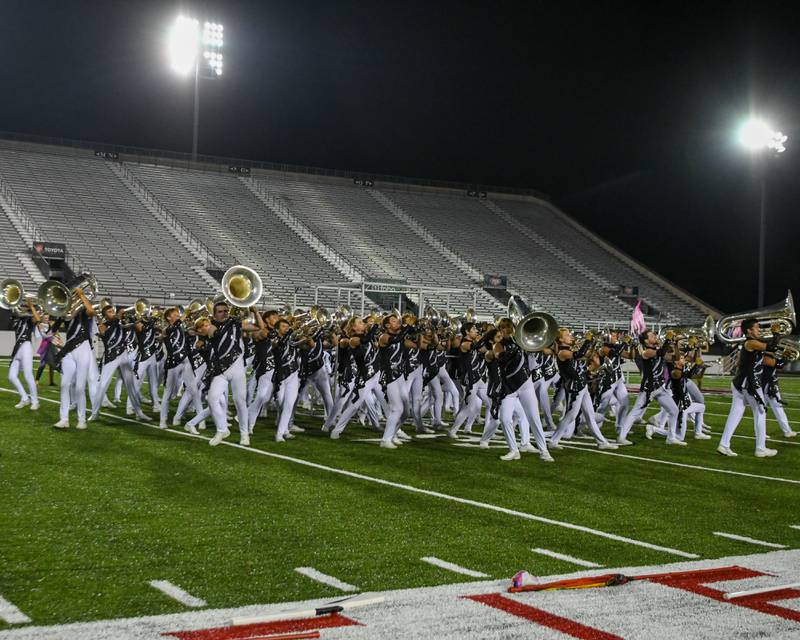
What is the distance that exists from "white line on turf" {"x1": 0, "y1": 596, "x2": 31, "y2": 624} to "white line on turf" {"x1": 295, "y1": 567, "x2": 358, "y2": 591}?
53.5 inches

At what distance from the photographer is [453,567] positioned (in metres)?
4.82

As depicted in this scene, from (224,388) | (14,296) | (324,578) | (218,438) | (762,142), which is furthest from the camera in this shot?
(762,142)

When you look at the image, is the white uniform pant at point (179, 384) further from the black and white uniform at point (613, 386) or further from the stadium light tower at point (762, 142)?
the stadium light tower at point (762, 142)

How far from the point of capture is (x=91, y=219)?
1270 inches

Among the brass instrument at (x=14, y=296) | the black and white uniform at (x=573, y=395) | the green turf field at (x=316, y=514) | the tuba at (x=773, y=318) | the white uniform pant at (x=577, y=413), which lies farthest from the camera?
the brass instrument at (x=14, y=296)

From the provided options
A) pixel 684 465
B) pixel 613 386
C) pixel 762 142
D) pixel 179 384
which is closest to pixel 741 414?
pixel 684 465

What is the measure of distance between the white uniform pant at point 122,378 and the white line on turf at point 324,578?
310 inches

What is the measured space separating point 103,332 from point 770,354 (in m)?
8.81

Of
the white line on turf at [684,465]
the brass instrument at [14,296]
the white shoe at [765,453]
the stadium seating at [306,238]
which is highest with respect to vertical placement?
the stadium seating at [306,238]

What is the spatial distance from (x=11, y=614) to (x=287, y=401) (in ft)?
22.1

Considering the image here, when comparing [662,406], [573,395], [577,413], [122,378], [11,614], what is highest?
[122,378]

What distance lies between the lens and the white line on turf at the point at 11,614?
374 centimetres

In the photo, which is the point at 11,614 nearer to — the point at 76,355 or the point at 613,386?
the point at 76,355

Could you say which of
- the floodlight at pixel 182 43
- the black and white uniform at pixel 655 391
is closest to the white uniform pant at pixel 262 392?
the black and white uniform at pixel 655 391
